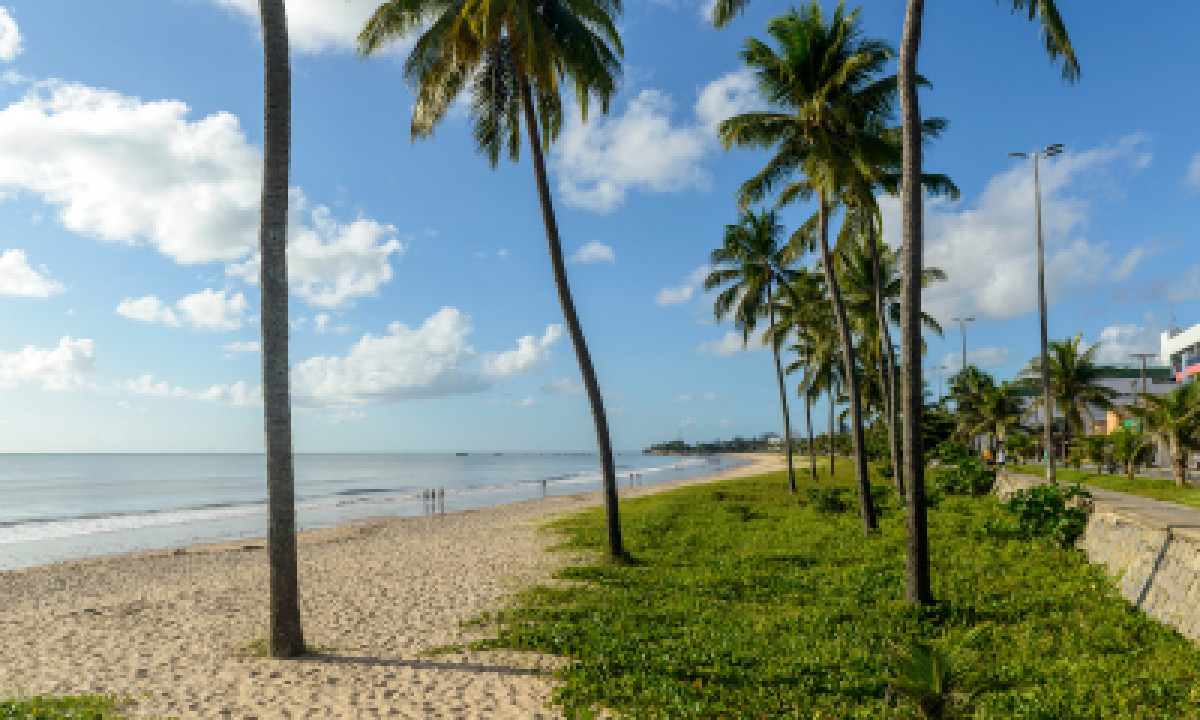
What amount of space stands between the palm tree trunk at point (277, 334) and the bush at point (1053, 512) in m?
11.1

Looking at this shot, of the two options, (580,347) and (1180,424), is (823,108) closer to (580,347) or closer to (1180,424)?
(580,347)

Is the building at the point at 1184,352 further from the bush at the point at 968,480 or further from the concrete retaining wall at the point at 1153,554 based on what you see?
the concrete retaining wall at the point at 1153,554

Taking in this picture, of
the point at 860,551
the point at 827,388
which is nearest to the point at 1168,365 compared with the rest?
the point at 827,388

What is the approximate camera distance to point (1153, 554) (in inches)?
280

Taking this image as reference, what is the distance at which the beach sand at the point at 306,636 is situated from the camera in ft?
19.0

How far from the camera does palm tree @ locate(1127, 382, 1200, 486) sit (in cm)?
1948

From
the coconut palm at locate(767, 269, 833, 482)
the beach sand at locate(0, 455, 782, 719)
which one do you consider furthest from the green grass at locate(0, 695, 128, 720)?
the coconut palm at locate(767, 269, 833, 482)

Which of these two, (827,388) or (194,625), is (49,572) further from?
(827,388)

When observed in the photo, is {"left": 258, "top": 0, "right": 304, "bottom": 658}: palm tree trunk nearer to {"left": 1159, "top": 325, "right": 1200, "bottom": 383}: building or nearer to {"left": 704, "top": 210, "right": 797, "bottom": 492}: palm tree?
{"left": 704, "top": 210, "right": 797, "bottom": 492}: palm tree

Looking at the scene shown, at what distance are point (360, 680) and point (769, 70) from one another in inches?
532

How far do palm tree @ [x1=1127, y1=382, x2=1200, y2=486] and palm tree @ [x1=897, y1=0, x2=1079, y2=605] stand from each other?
18074mm

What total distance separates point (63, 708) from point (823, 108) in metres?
14.6

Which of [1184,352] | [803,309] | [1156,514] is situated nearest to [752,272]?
[803,309]

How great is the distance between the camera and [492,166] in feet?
45.1
